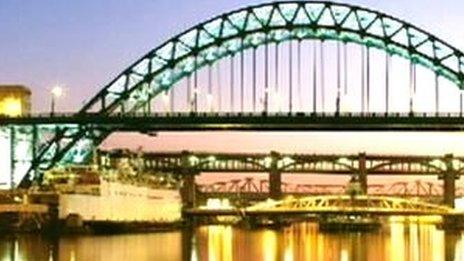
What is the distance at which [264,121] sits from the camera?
13400cm

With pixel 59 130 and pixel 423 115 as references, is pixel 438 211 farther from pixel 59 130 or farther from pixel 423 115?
pixel 59 130

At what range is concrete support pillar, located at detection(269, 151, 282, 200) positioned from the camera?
169125 mm

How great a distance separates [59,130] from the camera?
462 feet

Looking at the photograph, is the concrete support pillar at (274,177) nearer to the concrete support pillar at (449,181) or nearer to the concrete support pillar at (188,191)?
the concrete support pillar at (188,191)

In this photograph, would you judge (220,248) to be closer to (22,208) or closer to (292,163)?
(22,208)

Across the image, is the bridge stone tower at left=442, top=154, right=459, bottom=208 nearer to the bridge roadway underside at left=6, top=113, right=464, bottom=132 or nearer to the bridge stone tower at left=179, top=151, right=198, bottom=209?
the bridge stone tower at left=179, top=151, right=198, bottom=209

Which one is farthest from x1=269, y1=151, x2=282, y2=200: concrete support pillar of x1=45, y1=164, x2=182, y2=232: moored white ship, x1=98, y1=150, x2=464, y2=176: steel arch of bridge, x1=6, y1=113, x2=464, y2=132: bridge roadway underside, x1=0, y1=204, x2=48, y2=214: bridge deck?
x1=0, y1=204, x2=48, y2=214: bridge deck

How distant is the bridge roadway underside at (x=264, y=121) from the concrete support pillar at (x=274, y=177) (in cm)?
3299

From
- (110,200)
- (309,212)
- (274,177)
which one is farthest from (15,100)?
(274,177)

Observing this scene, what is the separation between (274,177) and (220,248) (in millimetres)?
74011

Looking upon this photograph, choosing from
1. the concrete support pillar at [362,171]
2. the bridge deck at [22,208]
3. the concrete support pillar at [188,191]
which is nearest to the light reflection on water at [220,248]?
the bridge deck at [22,208]

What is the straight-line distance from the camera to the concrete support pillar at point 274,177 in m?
169

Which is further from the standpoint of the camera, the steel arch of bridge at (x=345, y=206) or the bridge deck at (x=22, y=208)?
the steel arch of bridge at (x=345, y=206)

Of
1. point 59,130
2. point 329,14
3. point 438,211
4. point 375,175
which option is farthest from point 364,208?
point 375,175
